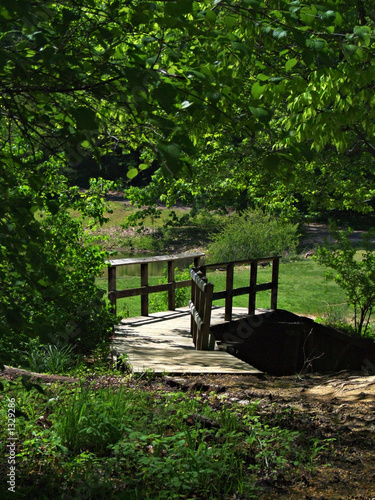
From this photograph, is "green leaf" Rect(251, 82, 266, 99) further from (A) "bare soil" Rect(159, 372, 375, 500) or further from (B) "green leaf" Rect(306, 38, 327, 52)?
(A) "bare soil" Rect(159, 372, 375, 500)

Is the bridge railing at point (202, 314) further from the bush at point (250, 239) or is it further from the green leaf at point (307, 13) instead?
the bush at point (250, 239)

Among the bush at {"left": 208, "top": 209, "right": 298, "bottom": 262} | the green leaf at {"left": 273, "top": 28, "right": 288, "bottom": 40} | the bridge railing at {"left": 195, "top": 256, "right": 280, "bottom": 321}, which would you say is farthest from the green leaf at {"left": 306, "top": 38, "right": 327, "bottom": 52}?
the bush at {"left": 208, "top": 209, "right": 298, "bottom": 262}

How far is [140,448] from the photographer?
4148mm

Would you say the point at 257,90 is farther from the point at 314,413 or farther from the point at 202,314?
the point at 202,314

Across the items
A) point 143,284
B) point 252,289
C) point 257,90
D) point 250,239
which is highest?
point 257,90

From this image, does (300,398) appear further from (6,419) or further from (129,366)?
(6,419)

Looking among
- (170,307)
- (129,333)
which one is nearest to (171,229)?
(170,307)

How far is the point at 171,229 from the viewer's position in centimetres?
3619

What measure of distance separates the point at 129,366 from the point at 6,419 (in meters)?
2.04

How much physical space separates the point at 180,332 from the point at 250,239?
12.6 m

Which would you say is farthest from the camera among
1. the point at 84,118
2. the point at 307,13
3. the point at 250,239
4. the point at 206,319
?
the point at 250,239

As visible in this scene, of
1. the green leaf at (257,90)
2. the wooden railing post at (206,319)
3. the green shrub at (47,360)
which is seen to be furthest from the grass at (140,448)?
the wooden railing post at (206,319)

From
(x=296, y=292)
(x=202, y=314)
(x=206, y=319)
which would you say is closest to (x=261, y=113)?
(x=206, y=319)

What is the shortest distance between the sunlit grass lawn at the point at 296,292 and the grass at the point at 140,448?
7509mm
